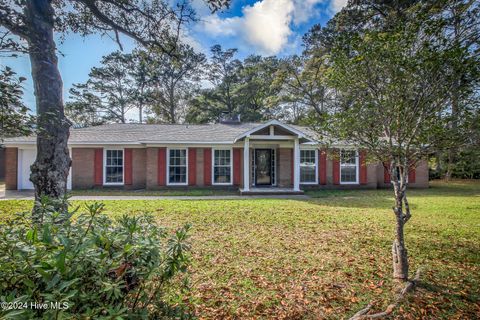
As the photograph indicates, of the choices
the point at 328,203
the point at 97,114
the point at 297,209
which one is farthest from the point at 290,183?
the point at 97,114

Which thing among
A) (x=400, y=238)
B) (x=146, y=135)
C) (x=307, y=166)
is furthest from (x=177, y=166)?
(x=400, y=238)

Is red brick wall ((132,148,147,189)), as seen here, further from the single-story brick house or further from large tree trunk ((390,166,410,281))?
large tree trunk ((390,166,410,281))

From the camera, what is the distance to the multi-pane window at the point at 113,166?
14656 mm

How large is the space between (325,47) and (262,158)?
13683mm

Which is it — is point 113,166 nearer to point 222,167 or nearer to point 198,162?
point 198,162

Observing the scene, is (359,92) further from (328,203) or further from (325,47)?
(325,47)

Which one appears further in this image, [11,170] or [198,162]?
[198,162]

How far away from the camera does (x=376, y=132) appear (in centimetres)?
408

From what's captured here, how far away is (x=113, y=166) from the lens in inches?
579

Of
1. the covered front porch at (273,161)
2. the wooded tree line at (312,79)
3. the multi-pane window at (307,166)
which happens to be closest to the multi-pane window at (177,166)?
the covered front porch at (273,161)

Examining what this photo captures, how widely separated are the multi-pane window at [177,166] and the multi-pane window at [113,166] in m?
2.94

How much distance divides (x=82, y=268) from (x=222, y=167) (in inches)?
534

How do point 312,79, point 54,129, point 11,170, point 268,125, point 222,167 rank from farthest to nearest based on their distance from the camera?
1. point 312,79
2. point 222,167
3. point 11,170
4. point 268,125
5. point 54,129

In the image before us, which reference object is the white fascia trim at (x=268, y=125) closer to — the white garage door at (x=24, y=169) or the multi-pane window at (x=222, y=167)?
the multi-pane window at (x=222, y=167)
